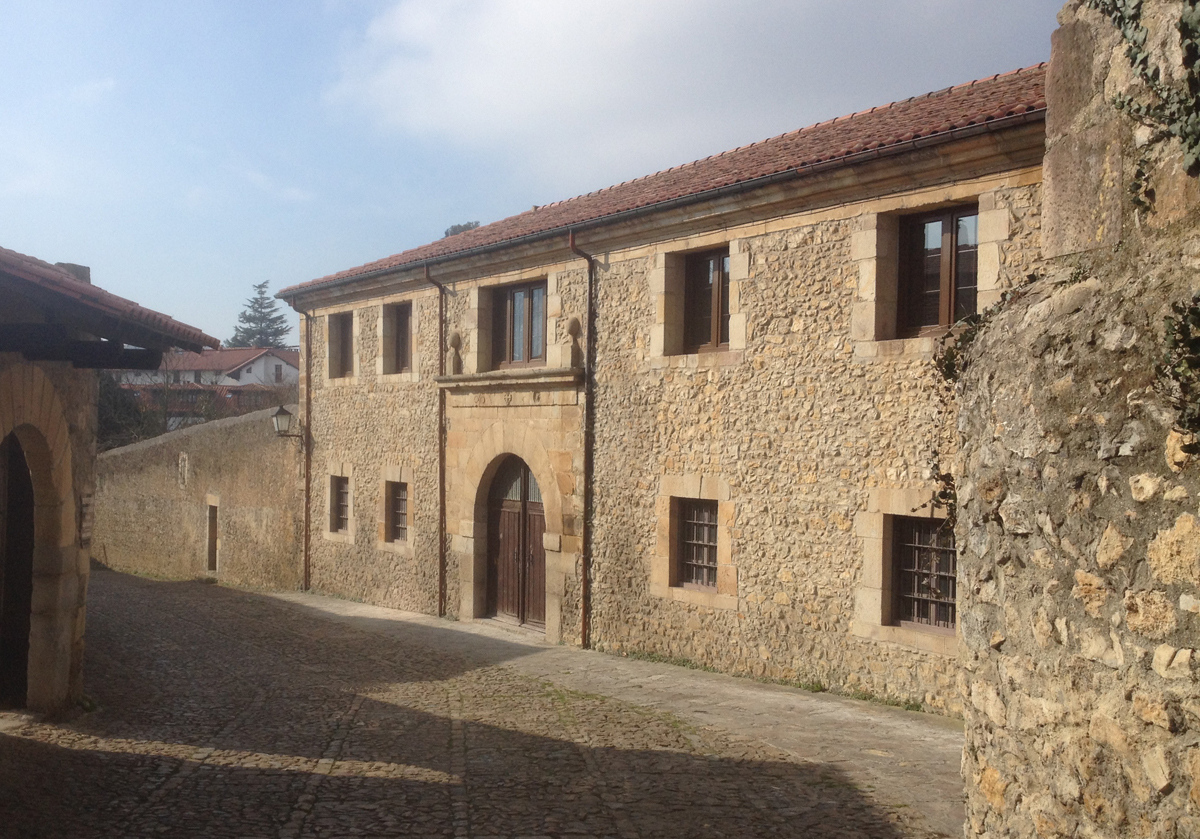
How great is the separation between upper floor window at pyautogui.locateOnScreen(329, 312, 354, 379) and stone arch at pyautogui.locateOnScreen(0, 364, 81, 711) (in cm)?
927

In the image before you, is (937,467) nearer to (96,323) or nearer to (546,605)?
(546,605)

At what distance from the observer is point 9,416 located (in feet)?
21.7

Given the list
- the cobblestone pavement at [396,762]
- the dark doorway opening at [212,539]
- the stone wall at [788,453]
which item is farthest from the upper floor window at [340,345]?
the stone wall at [788,453]

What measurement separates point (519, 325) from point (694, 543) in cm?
430

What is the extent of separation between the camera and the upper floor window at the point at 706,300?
34.2 feet

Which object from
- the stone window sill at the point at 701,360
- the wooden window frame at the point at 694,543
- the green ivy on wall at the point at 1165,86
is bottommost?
the wooden window frame at the point at 694,543

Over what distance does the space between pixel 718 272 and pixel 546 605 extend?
4597 millimetres

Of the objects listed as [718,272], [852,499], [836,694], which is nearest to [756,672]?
[836,694]

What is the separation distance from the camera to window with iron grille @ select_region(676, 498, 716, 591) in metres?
10.4

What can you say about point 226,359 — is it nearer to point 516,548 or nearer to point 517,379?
point 516,548

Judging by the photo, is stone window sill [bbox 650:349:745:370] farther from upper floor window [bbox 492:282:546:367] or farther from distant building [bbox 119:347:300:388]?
distant building [bbox 119:347:300:388]

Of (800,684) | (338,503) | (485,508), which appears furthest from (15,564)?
(338,503)

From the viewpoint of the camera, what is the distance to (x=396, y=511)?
51.3ft

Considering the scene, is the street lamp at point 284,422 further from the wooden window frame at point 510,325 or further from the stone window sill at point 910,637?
the stone window sill at point 910,637
